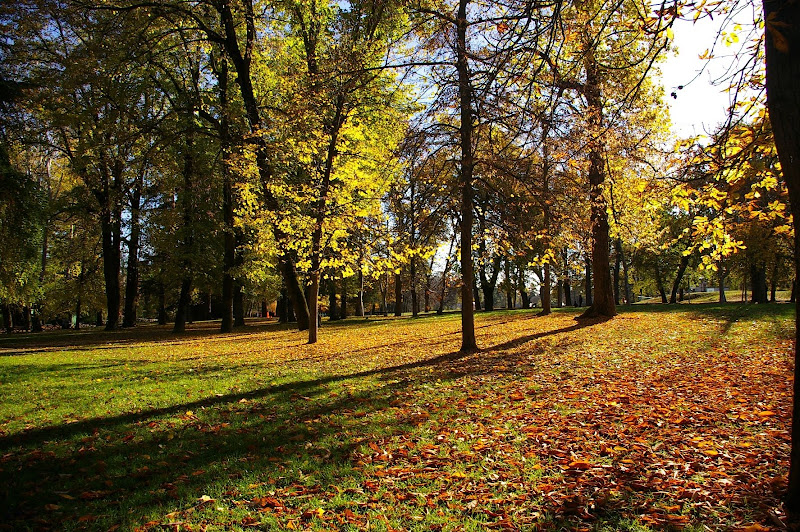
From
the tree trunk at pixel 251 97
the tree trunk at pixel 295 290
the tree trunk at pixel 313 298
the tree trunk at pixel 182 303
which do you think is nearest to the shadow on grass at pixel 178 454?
the tree trunk at pixel 313 298

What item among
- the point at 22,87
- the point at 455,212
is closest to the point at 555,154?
the point at 455,212

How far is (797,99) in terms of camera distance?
2855 mm

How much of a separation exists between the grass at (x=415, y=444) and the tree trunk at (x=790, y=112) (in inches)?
14.1

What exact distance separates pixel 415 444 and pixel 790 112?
434cm

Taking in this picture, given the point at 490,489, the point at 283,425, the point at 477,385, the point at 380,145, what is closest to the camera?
the point at 490,489

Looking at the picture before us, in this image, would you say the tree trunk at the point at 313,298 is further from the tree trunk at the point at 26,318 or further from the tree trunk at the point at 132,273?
the tree trunk at the point at 26,318

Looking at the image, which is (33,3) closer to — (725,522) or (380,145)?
(380,145)

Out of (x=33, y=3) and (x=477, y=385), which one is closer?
(x=477, y=385)

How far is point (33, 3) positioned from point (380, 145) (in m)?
11.0

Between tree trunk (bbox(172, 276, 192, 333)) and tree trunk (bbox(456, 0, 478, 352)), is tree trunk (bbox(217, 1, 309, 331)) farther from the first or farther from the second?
tree trunk (bbox(172, 276, 192, 333))

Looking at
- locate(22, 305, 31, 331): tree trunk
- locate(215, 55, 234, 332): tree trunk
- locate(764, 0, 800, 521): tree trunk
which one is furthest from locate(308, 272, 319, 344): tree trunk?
locate(22, 305, 31, 331): tree trunk

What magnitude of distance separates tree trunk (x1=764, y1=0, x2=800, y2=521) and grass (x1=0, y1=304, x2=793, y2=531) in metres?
0.36

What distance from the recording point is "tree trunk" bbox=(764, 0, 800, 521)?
2.86m

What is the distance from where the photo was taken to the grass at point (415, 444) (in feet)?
10.9
